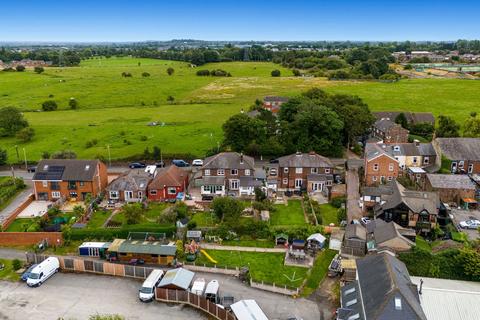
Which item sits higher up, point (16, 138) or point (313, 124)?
point (313, 124)

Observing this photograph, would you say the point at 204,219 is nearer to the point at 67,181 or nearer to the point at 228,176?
the point at 228,176

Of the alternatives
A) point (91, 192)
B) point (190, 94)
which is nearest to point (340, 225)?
point (91, 192)

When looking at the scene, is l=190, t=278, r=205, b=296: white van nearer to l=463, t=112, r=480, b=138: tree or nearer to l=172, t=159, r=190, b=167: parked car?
l=172, t=159, r=190, b=167: parked car

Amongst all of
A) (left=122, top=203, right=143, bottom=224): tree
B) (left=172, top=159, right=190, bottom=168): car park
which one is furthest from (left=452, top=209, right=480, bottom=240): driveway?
(left=172, top=159, right=190, bottom=168): car park

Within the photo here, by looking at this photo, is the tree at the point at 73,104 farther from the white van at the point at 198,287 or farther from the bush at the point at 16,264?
the white van at the point at 198,287

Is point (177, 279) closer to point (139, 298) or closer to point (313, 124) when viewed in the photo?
point (139, 298)

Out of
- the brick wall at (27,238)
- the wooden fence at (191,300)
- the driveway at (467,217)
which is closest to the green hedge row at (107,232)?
the brick wall at (27,238)
